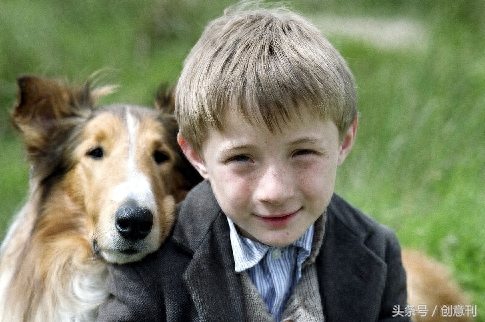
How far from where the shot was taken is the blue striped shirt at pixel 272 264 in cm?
296

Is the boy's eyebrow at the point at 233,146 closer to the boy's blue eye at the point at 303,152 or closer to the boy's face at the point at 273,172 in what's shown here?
the boy's face at the point at 273,172

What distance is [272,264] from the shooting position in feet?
9.89

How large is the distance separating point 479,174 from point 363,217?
102 inches

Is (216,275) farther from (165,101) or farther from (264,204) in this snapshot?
(165,101)

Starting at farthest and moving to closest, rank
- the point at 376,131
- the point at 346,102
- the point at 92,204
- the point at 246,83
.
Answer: the point at 376,131
the point at 92,204
the point at 346,102
the point at 246,83

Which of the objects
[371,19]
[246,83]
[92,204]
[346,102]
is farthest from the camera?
[371,19]

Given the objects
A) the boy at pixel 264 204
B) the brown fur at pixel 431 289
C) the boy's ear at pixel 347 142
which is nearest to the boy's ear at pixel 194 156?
the boy at pixel 264 204

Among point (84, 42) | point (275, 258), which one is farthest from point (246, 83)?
point (84, 42)

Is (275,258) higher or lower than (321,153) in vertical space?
lower

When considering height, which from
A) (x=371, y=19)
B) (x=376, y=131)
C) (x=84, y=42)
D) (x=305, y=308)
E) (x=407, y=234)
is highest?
(x=371, y=19)

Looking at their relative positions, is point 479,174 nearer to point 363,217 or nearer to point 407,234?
point 407,234

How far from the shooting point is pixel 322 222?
3.11m

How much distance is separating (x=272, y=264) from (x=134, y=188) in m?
0.66

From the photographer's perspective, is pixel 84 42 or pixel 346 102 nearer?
pixel 346 102
